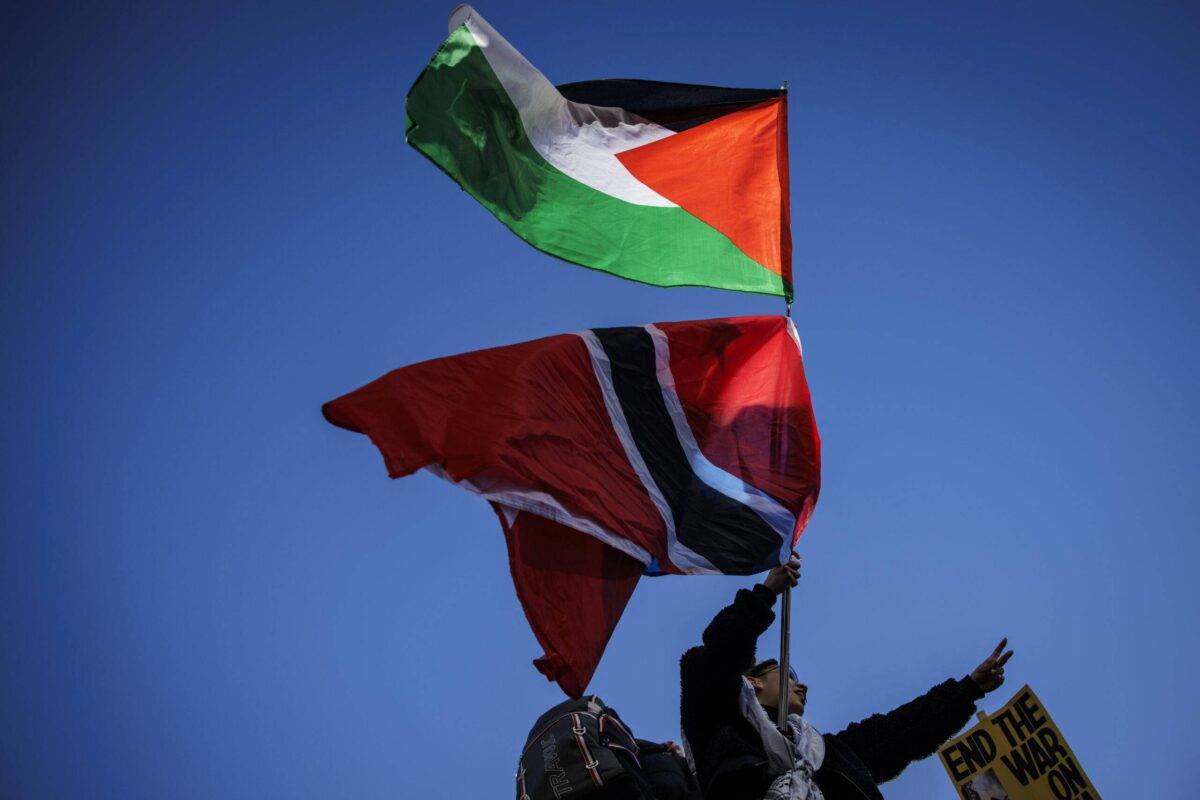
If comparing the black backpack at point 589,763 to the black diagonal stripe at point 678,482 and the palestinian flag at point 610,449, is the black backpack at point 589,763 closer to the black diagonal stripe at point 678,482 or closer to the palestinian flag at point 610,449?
the palestinian flag at point 610,449

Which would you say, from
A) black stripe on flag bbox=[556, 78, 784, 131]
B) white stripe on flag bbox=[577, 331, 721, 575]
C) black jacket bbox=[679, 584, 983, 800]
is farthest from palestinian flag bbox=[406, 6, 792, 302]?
black jacket bbox=[679, 584, 983, 800]

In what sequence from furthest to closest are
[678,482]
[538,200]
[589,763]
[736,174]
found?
[736,174] → [538,200] → [678,482] → [589,763]

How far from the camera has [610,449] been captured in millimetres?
7398

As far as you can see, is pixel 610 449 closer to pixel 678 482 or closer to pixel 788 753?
pixel 678 482

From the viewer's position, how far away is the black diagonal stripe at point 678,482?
741 centimetres

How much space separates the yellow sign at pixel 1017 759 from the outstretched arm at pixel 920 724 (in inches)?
14.8

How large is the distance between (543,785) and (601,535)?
5.23ft

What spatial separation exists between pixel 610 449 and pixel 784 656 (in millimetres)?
1820

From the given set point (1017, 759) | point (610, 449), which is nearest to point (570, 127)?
point (610, 449)

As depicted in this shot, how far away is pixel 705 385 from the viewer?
809cm

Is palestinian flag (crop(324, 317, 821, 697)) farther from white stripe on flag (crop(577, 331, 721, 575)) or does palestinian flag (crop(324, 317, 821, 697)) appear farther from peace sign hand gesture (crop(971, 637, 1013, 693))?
peace sign hand gesture (crop(971, 637, 1013, 693))

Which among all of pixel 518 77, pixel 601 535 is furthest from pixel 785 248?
pixel 601 535

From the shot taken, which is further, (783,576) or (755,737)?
(783,576)

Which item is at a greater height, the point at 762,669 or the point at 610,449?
the point at 610,449
